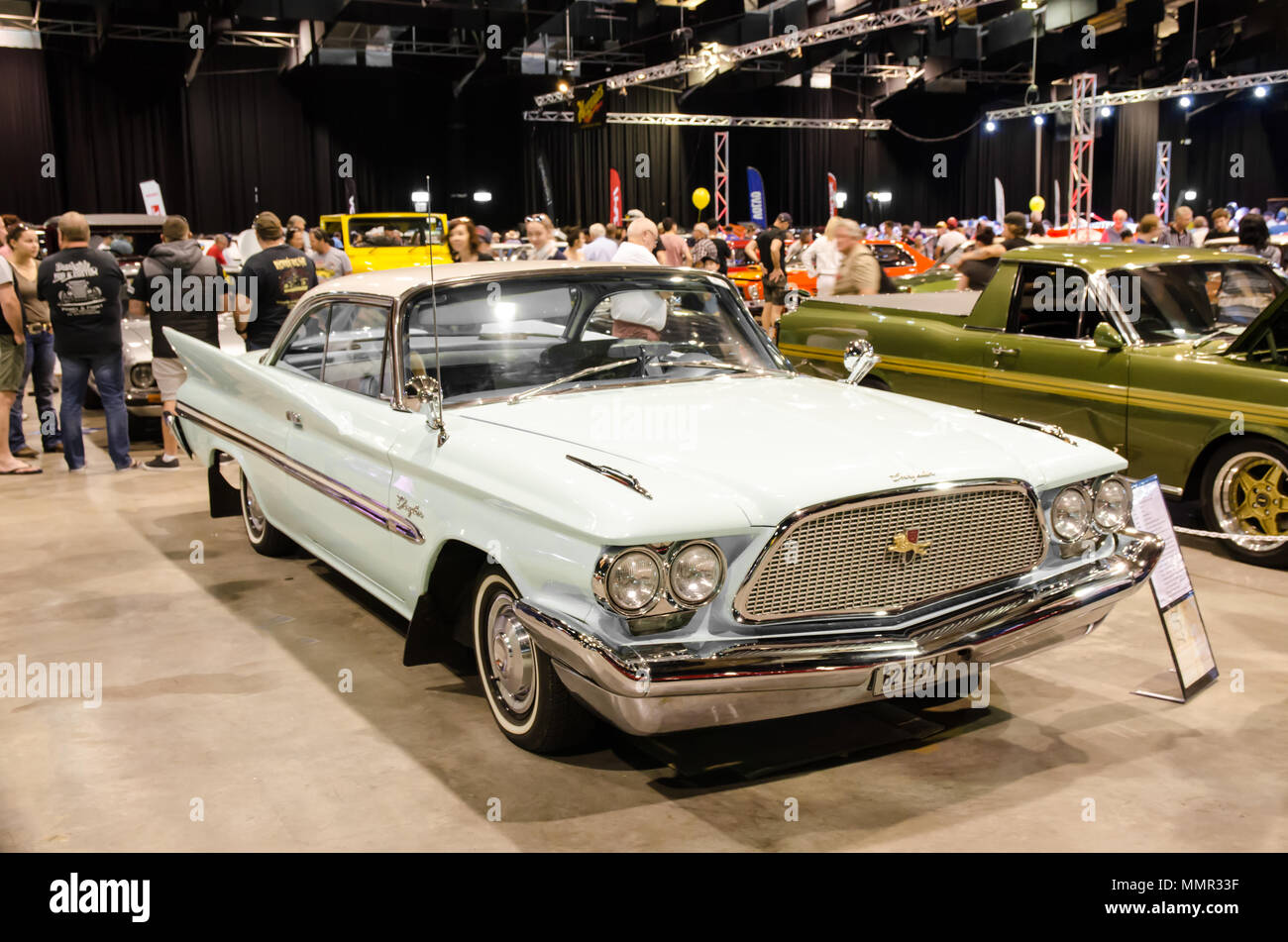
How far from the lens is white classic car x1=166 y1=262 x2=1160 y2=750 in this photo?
318 centimetres

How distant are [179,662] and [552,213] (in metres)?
30.3

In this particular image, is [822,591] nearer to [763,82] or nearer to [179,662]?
[179,662]

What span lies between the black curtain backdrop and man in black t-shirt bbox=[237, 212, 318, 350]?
19.8 m

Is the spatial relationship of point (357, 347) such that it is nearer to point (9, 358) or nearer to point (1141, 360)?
point (1141, 360)

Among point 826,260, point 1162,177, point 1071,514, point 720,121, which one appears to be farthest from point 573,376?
point 1162,177

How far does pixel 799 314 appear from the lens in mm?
8602

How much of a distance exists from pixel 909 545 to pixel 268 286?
19.5 feet

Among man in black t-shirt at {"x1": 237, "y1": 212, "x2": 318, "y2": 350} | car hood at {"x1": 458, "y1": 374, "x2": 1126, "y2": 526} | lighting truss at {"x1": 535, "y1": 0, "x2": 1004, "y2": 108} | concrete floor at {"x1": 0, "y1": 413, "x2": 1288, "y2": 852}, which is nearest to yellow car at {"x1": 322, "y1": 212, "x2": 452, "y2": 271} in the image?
lighting truss at {"x1": 535, "y1": 0, "x2": 1004, "y2": 108}

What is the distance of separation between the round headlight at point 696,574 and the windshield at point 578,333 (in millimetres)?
1354

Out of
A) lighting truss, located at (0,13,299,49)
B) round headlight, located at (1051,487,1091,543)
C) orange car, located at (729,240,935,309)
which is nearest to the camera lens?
round headlight, located at (1051,487,1091,543)

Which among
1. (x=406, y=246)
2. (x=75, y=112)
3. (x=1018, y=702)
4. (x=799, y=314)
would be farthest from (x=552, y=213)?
(x=1018, y=702)

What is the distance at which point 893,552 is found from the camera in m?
3.39

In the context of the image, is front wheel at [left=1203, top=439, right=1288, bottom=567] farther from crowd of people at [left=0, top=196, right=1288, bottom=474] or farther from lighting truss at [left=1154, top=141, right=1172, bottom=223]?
lighting truss at [left=1154, top=141, right=1172, bottom=223]

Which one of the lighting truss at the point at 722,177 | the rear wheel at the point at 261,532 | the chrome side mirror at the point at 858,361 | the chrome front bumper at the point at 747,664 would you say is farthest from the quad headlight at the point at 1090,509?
the lighting truss at the point at 722,177
